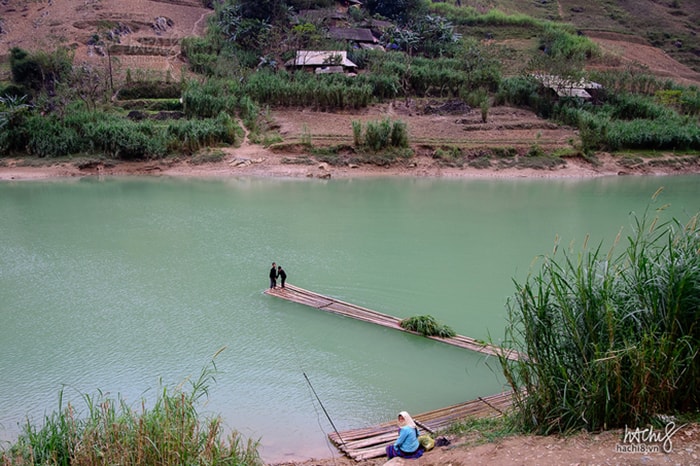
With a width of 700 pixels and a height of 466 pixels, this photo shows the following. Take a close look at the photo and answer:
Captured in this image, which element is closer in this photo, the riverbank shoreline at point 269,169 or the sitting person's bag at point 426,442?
the sitting person's bag at point 426,442

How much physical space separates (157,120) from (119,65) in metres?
10.4

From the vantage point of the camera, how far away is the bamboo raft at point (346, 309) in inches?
390

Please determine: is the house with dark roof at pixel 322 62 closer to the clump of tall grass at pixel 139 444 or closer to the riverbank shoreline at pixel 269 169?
the riverbank shoreline at pixel 269 169

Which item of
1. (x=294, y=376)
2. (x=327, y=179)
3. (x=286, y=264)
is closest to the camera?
(x=294, y=376)

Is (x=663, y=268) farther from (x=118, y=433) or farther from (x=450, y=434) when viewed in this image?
(x=118, y=433)

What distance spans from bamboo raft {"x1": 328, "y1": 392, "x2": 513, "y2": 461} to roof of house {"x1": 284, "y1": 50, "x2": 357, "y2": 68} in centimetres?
3319

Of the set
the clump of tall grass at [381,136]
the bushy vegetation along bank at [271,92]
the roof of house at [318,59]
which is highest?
the roof of house at [318,59]

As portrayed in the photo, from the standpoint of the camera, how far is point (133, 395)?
8.44 metres

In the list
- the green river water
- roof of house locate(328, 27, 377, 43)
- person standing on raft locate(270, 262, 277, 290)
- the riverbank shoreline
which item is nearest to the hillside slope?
roof of house locate(328, 27, 377, 43)

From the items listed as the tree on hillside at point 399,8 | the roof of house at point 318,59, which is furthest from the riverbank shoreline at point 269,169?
the tree on hillside at point 399,8

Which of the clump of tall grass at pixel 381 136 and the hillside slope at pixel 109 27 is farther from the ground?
the hillside slope at pixel 109 27

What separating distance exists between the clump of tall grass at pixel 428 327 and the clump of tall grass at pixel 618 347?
4199 mm

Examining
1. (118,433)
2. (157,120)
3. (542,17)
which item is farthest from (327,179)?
(542,17)

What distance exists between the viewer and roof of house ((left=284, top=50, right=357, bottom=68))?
37.9 m
